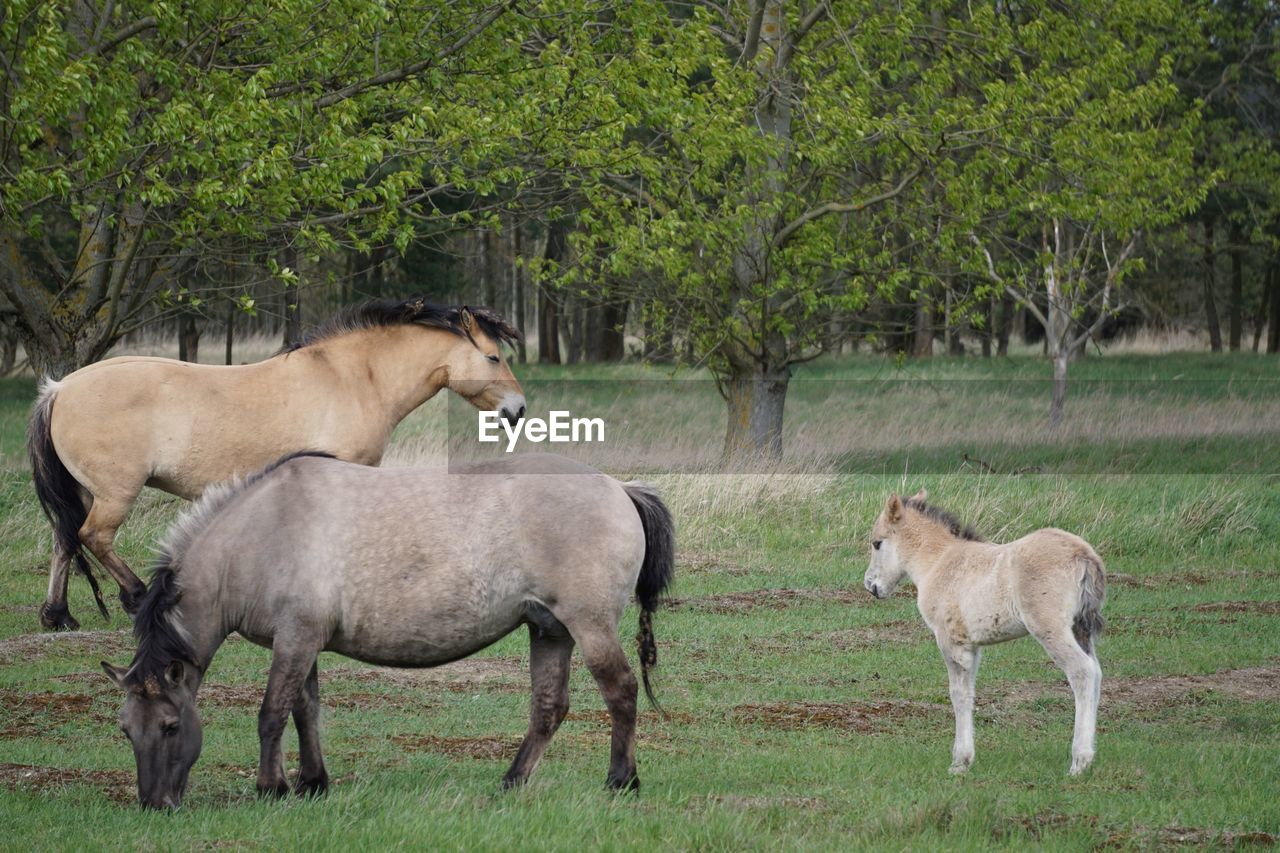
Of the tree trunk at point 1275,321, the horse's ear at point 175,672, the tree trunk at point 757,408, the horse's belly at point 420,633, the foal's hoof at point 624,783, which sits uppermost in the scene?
the tree trunk at point 1275,321

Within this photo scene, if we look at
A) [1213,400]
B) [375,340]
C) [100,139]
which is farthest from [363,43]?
[1213,400]

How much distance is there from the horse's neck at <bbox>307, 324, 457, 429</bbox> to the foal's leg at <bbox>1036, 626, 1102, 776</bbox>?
190 inches

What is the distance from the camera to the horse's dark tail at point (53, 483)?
10.6 metres

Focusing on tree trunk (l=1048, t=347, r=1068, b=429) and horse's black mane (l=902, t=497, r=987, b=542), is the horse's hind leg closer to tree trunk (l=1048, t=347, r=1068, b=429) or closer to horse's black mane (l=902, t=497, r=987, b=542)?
horse's black mane (l=902, t=497, r=987, b=542)

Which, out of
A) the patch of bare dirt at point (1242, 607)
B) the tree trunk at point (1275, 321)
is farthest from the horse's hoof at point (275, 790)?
the tree trunk at point (1275, 321)

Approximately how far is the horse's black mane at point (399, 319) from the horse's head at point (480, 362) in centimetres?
1

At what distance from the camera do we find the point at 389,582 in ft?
21.4

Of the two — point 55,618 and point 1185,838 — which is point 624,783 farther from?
point 55,618

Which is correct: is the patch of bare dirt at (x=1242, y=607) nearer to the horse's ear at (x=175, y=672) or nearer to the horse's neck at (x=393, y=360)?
the horse's neck at (x=393, y=360)

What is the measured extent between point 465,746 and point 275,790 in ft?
5.48

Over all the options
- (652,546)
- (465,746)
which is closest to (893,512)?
(652,546)

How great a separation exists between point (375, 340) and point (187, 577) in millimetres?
3931

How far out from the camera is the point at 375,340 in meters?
10.1

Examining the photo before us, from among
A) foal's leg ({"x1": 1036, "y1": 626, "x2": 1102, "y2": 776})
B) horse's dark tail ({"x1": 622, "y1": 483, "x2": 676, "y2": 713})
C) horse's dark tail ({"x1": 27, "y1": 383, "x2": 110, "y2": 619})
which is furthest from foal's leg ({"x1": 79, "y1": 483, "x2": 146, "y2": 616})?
foal's leg ({"x1": 1036, "y1": 626, "x2": 1102, "y2": 776})
